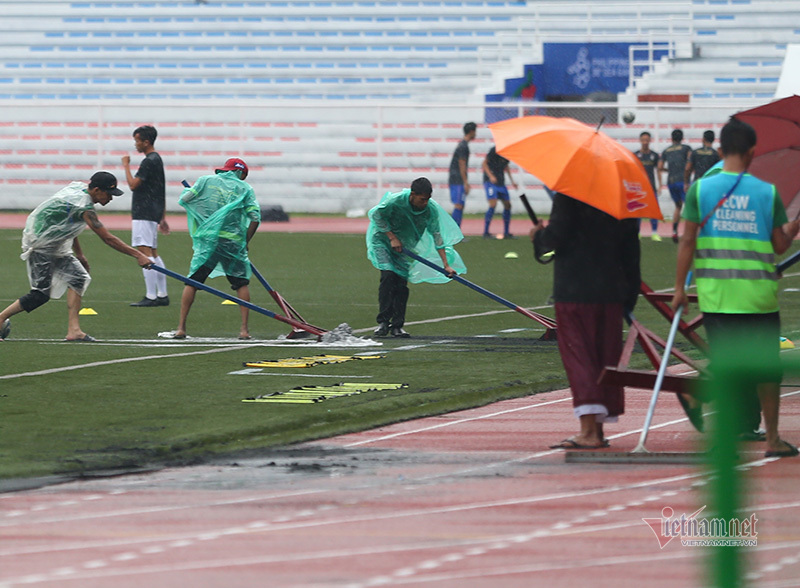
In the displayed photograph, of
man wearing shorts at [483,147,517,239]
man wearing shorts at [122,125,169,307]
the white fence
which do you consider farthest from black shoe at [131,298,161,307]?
the white fence

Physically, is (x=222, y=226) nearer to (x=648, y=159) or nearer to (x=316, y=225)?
(x=648, y=159)

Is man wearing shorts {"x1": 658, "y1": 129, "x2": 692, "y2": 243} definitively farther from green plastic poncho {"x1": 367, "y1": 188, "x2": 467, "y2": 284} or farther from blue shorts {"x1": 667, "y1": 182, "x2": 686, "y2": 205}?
green plastic poncho {"x1": 367, "y1": 188, "x2": 467, "y2": 284}

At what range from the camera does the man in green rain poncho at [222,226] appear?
12.7m

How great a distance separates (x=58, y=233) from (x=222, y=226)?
1441 millimetres

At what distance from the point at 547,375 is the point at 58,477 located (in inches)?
181

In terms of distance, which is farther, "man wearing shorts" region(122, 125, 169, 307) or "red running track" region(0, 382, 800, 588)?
"man wearing shorts" region(122, 125, 169, 307)

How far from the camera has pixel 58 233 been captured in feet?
39.8

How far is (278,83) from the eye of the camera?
3734 centimetres

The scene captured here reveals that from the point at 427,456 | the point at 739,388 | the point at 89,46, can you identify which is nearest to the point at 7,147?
the point at 89,46

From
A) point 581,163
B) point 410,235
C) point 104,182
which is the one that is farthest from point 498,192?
point 581,163

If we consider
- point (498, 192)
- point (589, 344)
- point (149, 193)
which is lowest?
point (589, 344)

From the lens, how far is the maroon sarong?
7.47 m

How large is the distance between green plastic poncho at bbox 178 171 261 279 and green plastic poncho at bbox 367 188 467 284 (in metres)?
1.10

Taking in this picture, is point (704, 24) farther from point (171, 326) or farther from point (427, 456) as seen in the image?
point (427, 456)
